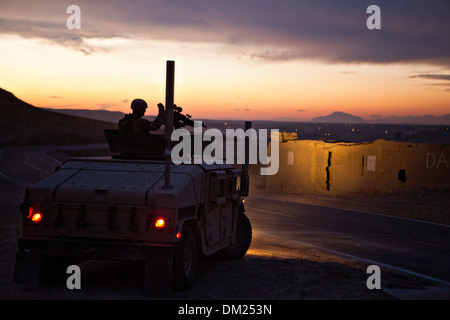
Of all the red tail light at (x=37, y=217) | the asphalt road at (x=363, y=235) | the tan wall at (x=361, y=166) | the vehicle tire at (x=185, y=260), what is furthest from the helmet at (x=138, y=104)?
the tan wall at (x=361, y=166)

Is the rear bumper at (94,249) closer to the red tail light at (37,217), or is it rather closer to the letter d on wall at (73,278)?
the red tail light at (37,217)

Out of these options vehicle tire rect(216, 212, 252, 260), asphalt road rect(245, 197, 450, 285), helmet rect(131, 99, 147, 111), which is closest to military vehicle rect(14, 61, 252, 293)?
helmet rect(131, 99, 147, 111)

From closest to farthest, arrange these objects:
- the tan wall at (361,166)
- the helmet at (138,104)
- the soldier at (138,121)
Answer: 1. the soldier at (138,121)
2. the helmet at (138,104)
3. the tan wall at (361,166)

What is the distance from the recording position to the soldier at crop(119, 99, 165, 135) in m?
10.3

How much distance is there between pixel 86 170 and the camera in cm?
948

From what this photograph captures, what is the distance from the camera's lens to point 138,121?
10.4 meters

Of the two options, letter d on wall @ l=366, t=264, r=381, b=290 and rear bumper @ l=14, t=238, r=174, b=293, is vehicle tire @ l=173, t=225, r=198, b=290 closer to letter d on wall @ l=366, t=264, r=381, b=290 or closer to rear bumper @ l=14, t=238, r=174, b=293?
rear bumper @ l=14, t=238, r=174, b=293

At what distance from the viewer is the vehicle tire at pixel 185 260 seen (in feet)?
28.4

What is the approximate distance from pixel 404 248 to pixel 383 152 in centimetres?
1686

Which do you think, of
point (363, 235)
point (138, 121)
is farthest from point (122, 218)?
point (363, 235)

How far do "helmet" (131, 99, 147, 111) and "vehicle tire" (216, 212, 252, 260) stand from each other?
118 inches
